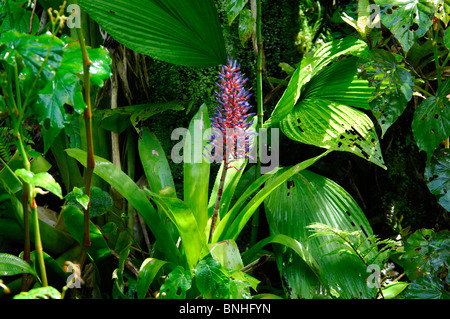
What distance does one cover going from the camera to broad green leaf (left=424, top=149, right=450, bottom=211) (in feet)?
4.11

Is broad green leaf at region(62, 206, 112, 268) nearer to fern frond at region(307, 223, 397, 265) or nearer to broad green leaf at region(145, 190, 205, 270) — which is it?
broad green leaf at region(145, 190, 205, 270)

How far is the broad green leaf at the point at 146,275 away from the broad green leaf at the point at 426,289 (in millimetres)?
670

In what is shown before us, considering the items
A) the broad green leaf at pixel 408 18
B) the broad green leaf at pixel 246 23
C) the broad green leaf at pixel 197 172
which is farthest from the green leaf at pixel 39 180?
the broad green leaf at pixel 408 18

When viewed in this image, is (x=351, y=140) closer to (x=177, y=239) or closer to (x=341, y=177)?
(x=341, y=177)

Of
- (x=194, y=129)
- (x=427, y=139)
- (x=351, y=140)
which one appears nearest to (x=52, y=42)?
(x=194, y=129)

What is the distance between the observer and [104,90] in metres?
1.70

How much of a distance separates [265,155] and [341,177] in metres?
0.37

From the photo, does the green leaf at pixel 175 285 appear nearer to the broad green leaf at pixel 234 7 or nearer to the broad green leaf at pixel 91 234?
the broad green leaf at pixel 91 234

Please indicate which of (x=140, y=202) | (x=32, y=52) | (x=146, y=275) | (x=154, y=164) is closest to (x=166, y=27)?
(x=154, y=164)

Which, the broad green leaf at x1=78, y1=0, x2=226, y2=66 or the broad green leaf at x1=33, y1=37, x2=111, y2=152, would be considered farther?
the broad green leaf at x1=78, y1=0, x2=226, y2=66

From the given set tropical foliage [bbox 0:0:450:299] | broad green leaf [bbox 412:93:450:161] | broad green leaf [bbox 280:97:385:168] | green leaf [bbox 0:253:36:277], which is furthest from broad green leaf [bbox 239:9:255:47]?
green leaf [bbox 0:253:36:277]

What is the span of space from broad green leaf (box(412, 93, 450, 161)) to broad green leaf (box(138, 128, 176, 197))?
76 cm

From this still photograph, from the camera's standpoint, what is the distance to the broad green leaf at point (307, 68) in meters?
1.35

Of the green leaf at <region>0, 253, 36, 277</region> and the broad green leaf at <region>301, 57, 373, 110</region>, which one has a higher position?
the broad green leaf at <region>301, 57, 373, 110</region>
